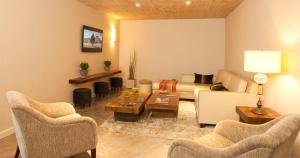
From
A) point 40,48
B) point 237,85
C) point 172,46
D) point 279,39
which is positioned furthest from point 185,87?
point 40,48

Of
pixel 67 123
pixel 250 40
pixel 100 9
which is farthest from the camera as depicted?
pixel 100 9

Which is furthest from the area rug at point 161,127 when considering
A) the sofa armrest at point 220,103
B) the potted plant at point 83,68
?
the potted plant at point 83,68

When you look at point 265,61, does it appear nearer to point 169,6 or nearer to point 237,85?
point 237,85

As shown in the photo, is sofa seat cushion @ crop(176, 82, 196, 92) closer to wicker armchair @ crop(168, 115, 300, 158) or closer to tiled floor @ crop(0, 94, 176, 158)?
tiled floor @ crop(0, 94, 176, 158)

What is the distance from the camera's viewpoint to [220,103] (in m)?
3.40

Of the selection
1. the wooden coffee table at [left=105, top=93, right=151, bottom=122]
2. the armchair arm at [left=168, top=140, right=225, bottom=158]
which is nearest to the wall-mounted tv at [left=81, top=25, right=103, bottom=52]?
the wooden coffee table at [left=105, top=93, right=151, bottom=122]

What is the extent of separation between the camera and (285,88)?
257 centimetres

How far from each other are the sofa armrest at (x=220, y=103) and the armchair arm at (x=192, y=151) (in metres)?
1.94

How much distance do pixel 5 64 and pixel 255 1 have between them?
4.13 metres

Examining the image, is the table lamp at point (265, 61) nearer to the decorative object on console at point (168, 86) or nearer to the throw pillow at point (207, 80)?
the decorative object on console at point (168, 86)

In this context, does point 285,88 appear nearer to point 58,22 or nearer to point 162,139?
point 162,139

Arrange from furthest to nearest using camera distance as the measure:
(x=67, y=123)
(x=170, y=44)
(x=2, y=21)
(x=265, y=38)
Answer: (x=170, y=44) → (x=265, y=38) → (x=2, y=21) → (x=67, y=123)

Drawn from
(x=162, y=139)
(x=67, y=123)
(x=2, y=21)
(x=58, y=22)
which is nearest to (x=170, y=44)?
(x=58, y=22)

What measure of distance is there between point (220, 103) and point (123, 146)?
1.68 meters
